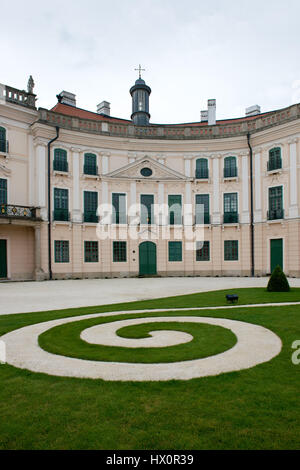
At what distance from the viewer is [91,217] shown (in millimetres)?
30141

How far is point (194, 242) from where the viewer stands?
104 ft

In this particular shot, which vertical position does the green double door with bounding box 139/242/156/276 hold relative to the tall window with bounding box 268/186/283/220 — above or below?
below

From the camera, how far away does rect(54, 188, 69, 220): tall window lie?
28.5m

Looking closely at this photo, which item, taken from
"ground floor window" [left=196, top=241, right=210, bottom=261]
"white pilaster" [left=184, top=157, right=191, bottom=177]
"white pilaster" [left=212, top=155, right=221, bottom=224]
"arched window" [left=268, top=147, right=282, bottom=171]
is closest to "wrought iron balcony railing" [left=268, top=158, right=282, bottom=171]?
"arched window" [left=268, top=147, right=282, bottom=171]

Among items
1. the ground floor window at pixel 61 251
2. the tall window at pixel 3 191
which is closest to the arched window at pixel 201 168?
the ground floor window at pixel 61 251

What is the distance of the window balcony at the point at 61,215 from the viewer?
28.4 m

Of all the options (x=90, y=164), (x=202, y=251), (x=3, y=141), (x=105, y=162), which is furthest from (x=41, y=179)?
(x=202, y=251)

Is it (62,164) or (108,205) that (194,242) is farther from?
(62,164)

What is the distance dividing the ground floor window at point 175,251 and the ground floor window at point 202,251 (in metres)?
1.68

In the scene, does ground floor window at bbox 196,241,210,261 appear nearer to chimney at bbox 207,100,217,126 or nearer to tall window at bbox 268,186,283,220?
tall window at bbox 268,186,283,220

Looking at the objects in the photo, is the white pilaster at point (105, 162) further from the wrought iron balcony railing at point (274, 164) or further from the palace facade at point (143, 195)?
the wrought iron balcony railing at point (274, 164)

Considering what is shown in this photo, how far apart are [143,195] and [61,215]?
310 inches

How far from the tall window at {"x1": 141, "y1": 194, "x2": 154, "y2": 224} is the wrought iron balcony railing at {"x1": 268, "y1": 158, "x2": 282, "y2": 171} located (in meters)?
10.9
